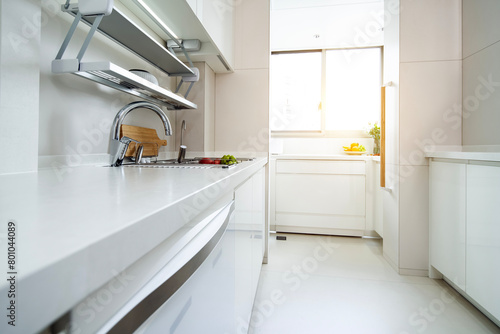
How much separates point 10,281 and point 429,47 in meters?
2.57

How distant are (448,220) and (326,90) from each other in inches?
91.4

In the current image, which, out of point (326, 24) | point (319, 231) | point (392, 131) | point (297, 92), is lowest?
point (319, 231)

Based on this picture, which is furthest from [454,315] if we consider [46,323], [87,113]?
[87,113]

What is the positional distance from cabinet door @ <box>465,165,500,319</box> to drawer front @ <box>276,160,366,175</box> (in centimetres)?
136

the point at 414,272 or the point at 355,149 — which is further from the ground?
the point at 355,149

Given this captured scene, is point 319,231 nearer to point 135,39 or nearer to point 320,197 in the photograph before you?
point 320,197

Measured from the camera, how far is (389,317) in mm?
1489

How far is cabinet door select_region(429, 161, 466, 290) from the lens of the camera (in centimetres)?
160

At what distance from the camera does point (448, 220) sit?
174cm

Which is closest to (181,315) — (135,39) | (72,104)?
(72,104)

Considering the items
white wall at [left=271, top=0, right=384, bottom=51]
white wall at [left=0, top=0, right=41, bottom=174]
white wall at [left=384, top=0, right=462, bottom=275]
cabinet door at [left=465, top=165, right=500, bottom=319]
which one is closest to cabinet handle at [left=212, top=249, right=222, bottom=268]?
white wall at [left=0, top=0, right=41, bottom=174]

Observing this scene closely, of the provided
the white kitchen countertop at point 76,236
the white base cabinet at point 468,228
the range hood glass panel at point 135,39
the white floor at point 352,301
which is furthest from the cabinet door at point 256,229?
the white base cabinet at point 468,228

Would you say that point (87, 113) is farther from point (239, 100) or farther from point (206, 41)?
point (239, 100)

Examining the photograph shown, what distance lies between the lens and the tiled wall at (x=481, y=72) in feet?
5.62
